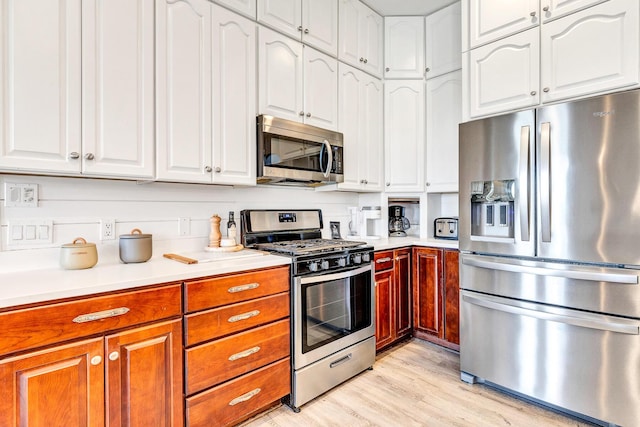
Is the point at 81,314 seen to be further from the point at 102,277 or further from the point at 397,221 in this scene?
the point at 397,221

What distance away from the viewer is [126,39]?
1.67 m

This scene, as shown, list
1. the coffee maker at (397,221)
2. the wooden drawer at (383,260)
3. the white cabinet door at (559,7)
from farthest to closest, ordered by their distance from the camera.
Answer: the coffee maker at (397,221) → the wooden drawer at (383,260) → the white cabinet door at (559,7)

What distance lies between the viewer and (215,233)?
7.25 feet

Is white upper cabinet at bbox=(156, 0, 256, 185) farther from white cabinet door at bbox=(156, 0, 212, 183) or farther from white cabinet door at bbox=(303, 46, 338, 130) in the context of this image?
white cabinet door at bbox=(303, 46, 338, 130)

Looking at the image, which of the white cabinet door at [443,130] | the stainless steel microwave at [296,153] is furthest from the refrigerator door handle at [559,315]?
the stainless steel microwave at [296,153]

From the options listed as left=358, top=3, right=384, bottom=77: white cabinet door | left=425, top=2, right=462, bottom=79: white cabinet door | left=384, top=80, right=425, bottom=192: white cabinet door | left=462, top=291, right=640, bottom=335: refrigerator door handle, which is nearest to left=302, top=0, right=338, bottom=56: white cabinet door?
left=358, top=3, right=384, bottom=77: white cabinet door

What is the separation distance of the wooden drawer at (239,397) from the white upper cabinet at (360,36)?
2420 millimetres

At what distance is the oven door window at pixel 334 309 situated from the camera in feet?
6.68

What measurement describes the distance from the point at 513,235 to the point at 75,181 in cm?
253

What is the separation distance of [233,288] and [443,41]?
2.85 metres

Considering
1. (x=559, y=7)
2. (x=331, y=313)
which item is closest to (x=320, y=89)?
(x=559, y=7)

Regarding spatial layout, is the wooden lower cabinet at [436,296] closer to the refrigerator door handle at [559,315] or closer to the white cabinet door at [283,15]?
the refrigerator door handle at [559,315]

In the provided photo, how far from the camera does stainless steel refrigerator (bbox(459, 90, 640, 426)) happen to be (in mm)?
1706

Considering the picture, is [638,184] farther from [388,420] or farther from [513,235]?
[388,420]
